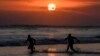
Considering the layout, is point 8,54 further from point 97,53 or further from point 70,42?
point 97,53

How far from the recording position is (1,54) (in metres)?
35.2

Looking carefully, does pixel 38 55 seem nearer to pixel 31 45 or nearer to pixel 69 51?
pixel 31 45

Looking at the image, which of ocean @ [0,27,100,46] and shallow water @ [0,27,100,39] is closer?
ocean @ [0,27,100,46]

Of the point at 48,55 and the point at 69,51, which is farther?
the point at 69,51

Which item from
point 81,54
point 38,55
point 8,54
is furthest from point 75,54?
point 8,54

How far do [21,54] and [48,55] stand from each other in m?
2.39

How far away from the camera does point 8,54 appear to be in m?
35.3

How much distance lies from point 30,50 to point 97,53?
20.7 feet

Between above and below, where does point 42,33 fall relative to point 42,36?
above

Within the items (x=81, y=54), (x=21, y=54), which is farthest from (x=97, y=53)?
(x=21, y=54)

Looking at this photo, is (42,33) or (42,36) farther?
(42,33)

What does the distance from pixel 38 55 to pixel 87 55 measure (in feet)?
13.6

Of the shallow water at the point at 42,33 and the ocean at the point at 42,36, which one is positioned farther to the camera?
the shallow water at the point at 42,33

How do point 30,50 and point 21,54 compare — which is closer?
point 21,54
